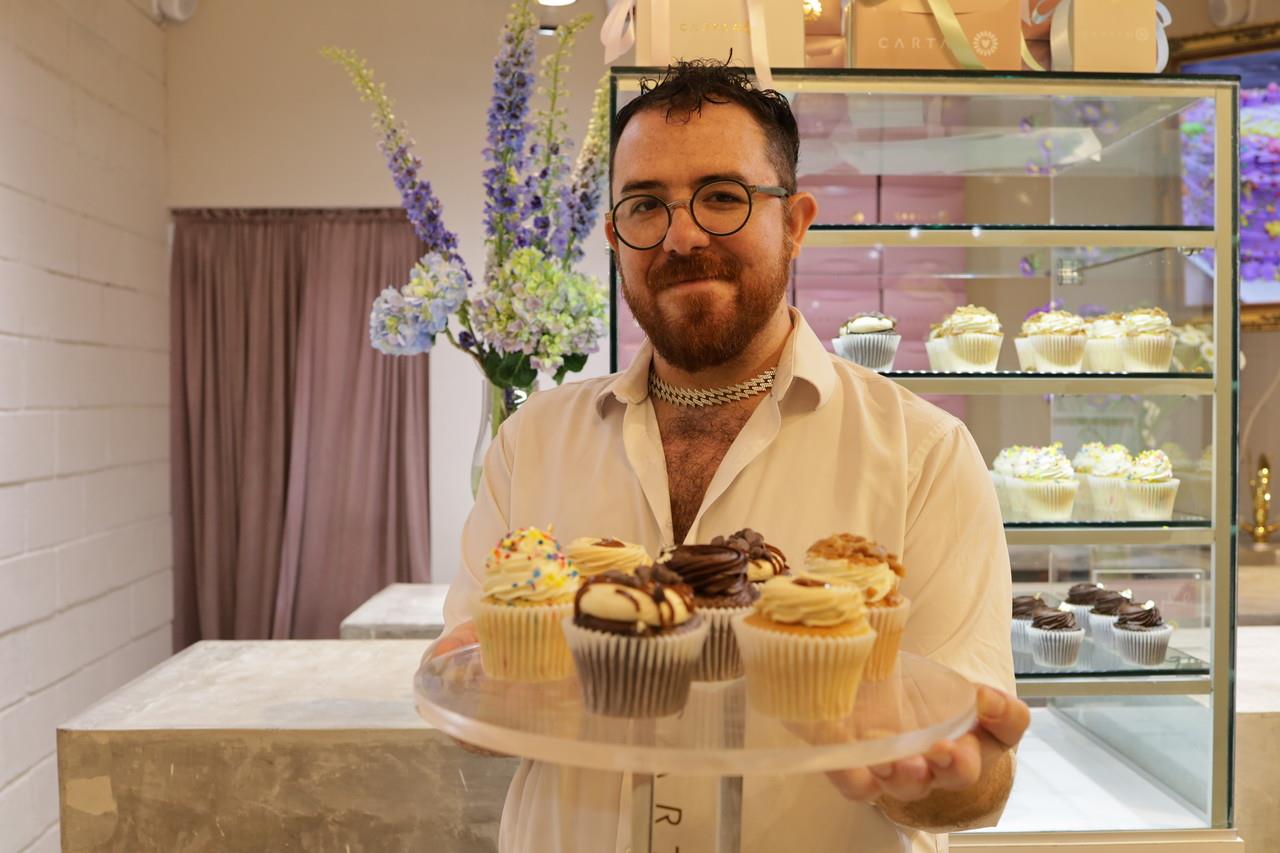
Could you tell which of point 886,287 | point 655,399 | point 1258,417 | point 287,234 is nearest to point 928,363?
point 886,287

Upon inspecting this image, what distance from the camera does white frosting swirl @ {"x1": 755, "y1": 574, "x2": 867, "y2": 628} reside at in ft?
4.19

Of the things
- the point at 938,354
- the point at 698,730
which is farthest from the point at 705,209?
the point at 938,354

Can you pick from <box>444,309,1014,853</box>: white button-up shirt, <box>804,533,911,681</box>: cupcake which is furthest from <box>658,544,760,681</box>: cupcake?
<box>444,309,1014,853</box>: white button-up shirt

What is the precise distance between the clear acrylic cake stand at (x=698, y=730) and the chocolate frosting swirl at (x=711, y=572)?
0.37 feet

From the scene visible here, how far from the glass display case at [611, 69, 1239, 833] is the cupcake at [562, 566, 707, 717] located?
1.12 meters

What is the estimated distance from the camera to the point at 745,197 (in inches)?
62.8

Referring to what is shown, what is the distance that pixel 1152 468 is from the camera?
2.51 m

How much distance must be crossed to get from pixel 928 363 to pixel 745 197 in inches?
45.1

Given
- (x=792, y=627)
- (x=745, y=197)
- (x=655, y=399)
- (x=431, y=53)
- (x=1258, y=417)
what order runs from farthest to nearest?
1. (x=431, y=53)
2. (x=1258, y=417)
3. (x=655, y=399)
4. (x=745, y=197)
5. (x=792, y=627)

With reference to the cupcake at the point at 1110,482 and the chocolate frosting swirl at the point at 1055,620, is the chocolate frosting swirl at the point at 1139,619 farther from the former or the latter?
the cupcake at the point at 1110,482

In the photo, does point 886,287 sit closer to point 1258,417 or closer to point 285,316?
point 1258,417

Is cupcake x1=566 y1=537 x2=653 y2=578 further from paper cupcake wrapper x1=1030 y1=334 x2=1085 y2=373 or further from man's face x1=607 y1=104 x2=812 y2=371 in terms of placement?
paper cupcake wrapper x1=1030 y1=334 x2=1085 y2=373

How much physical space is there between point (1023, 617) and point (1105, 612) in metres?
0.19

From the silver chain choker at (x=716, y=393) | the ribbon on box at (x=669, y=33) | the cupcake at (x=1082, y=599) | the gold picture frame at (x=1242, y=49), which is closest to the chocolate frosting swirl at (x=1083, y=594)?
the cupcake at (x=1082, y=599)
